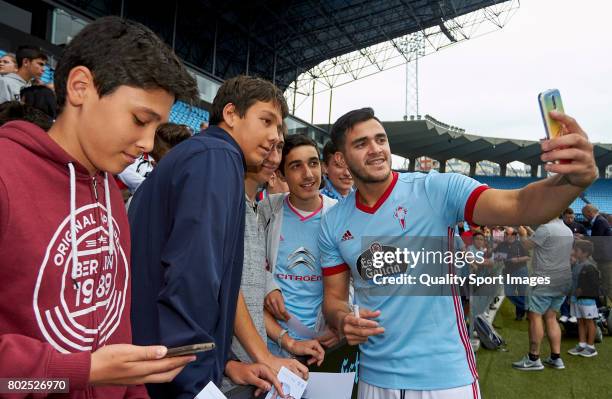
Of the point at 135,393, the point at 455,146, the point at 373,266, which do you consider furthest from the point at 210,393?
the point at 455,146

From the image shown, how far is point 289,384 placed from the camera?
1737mm

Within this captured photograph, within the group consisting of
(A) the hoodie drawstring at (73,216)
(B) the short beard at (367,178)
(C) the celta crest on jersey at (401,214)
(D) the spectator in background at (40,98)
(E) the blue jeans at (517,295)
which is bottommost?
(E) the blue jeans at (517,295)

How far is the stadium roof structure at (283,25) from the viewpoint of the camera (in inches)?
858

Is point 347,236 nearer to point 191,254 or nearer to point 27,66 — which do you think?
point 191,254

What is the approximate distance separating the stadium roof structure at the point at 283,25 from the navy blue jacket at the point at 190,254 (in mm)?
20712

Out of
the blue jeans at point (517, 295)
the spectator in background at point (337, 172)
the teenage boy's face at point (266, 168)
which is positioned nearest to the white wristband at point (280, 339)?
the teenage boy's face at point (266, 168)

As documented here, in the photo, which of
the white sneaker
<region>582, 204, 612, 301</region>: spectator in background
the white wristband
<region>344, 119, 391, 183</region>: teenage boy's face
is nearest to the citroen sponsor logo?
the white wristband

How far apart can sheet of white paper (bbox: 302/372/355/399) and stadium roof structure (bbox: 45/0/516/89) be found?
20697mm

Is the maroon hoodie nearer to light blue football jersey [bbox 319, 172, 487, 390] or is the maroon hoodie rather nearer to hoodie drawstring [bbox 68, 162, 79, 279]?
hoodie drawstring [bbox 68, 162, 79, 279]

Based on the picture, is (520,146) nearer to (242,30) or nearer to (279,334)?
(242,30)

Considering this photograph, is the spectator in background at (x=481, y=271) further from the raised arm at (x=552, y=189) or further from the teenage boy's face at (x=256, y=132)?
the teenage boy's face at (x=256, y=132)

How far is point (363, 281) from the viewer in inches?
89.9

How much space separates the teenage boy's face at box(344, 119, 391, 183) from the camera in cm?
239

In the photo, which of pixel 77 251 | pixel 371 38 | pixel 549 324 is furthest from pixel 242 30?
pixel 77 251
